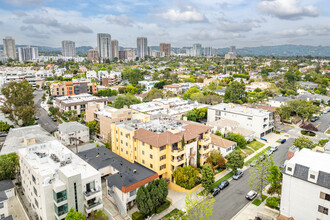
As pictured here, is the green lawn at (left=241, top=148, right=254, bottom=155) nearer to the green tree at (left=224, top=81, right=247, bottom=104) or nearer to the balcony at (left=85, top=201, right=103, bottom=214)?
the balcony at (left=85, top=201, right=103, bottom=214)

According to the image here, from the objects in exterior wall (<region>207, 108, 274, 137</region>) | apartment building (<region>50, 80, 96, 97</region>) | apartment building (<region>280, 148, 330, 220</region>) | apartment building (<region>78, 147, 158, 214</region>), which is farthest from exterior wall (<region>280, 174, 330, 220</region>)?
apartment building (<region>50, 80, 96, 97</region>)

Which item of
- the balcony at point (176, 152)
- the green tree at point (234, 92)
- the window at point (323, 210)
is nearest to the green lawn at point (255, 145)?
the balcony at point (176, 152)

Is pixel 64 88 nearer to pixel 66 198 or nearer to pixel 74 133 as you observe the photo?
pixel 74 133

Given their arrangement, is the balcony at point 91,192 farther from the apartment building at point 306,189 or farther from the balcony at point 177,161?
the apartment building at point 306,189

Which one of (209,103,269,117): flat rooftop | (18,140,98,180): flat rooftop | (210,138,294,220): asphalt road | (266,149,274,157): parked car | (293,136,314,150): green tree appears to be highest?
(209,103,269,117): flat rooftop

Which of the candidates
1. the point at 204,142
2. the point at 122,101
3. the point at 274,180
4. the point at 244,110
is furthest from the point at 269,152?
the point at 122,101
